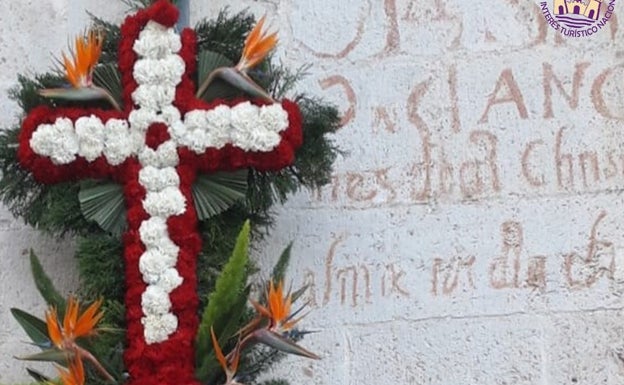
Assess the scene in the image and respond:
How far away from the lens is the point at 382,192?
2.45 metres

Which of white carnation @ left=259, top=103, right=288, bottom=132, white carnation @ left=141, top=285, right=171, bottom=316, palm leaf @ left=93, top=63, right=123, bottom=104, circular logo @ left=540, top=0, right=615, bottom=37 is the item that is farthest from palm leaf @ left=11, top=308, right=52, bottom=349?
circular logo @ left=540, top=0, right=615, bottom=37

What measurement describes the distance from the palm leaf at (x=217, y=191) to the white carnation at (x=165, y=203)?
47 mm

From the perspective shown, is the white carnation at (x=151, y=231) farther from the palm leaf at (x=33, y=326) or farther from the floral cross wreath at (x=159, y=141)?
the palm leaf at (x=33, y=326)

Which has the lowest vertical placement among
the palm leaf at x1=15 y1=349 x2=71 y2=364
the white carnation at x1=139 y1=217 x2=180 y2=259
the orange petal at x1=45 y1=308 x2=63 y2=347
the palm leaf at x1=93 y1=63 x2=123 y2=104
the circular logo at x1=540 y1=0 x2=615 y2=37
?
the palm leaf at x1=15 y1=349 x2=71 y2=364

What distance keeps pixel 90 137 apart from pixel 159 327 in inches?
14.5

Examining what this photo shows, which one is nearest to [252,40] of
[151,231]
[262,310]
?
[151,231]

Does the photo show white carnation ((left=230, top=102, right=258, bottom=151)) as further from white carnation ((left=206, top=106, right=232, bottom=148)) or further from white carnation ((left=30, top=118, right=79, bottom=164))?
white carnation ((left=30, top=118, right=79, bottom=164))

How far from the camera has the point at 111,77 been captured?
2.27 m

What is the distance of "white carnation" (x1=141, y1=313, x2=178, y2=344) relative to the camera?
6.93 ft

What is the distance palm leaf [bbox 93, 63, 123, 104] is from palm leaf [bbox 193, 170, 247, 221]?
22cm

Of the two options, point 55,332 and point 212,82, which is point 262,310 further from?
point 212,82

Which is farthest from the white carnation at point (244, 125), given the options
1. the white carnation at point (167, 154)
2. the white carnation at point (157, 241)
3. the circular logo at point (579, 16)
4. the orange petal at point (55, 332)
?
the circular logo at point (579, 16)

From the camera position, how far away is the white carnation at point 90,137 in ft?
7.23

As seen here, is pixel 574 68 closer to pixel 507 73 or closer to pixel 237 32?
pixel 507 73
